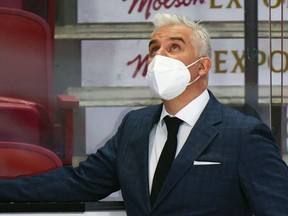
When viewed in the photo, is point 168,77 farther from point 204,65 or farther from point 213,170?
point 213,170

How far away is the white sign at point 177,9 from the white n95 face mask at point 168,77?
0.29 m

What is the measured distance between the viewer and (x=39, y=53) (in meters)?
2.90

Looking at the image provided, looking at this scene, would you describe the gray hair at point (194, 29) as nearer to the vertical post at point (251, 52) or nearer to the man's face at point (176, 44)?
the man's face at point (176, 44)

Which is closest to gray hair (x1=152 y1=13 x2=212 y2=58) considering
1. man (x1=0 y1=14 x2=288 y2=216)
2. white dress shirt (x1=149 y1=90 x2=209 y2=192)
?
man (x1=0 y1=14 x2=288 y2=216)

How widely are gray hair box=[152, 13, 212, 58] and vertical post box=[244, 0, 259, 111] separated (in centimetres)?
22

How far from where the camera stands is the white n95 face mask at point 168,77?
8.70ft

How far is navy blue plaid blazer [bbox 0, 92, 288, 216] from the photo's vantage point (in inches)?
101

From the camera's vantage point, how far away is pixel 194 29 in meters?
2.72

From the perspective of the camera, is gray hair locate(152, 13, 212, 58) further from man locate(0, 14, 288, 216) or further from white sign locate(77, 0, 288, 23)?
white sign locate(77, 0, 288, 23)

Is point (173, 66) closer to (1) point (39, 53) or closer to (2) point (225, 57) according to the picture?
(2) point (225, 57)

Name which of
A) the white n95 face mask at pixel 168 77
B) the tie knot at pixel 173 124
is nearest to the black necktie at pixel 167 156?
the tie knot at pixel 173 124

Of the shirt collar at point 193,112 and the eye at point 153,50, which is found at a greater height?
the eye at point 153,50

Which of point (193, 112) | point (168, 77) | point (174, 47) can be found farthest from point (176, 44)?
point (193, 112)

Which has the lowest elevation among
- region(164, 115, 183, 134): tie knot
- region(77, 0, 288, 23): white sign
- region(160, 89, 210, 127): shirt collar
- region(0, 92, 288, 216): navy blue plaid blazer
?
region(0, 92, 288, 216): navy blue plaid blazer
